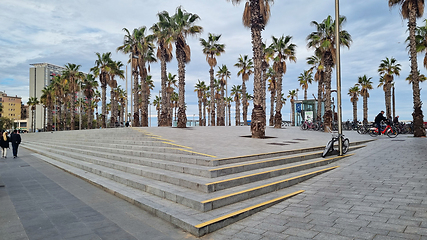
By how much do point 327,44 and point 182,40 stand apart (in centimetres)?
1409

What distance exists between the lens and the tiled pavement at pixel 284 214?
162 inches

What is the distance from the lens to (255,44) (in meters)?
16.5

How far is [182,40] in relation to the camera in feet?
83.6

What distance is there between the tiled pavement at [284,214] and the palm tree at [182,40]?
1791cm

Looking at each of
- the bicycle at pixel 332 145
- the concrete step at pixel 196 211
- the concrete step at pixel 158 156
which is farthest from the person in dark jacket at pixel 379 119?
the concrete step at pixel 158 156

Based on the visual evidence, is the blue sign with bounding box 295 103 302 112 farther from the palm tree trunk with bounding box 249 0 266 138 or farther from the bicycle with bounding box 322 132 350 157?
the bicycle with bounding box 322 132 350 157

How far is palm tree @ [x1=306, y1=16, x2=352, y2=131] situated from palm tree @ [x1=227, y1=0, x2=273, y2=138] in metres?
10.1

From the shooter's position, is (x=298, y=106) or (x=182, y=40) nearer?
(x=182, y=40)

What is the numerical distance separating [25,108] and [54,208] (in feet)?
529

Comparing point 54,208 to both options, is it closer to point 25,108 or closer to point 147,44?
point 147,44

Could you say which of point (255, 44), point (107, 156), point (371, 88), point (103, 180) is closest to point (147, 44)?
point (255, 44)

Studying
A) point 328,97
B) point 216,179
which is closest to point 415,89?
point 328,97

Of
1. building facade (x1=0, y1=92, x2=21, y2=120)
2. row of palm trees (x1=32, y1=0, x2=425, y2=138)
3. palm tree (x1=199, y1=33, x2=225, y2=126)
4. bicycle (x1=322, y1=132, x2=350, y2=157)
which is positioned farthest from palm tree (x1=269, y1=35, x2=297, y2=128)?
building facade (x1=0, y1=92, x2=21, y2=120)

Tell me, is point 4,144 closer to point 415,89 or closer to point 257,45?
point 257,45
